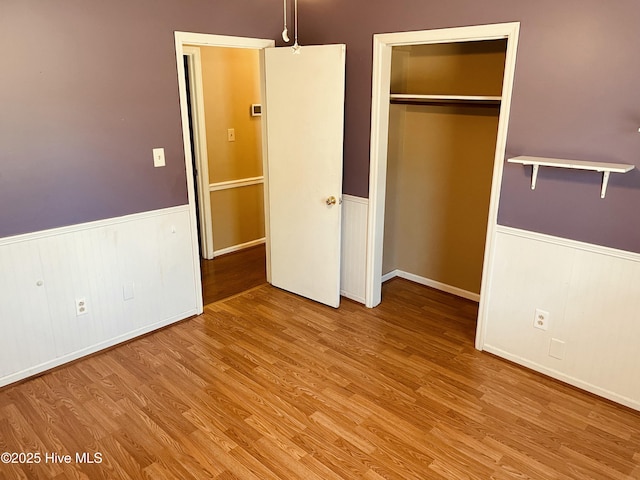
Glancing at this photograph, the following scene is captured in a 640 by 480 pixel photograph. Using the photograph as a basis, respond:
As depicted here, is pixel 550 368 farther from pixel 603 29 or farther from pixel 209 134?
pixel 209 134

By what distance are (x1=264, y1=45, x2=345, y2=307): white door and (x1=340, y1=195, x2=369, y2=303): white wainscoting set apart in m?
0.20

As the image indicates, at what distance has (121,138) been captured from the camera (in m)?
3.02

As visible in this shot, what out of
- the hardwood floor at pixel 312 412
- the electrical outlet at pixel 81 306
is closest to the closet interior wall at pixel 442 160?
the hardwood floor at pixel 312 412

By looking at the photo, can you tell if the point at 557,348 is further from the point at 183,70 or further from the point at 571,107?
the point at 183,70

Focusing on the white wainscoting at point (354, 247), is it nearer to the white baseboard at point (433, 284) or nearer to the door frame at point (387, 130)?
the door frame at point (387, 130)

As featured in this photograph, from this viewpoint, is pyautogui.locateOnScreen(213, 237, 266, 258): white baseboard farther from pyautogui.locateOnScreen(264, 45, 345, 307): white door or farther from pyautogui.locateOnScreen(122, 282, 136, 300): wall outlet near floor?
pyautogui.locateOnScreen(122, 282, 136, 300): wall outlet near floor

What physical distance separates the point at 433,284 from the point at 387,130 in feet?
4.93

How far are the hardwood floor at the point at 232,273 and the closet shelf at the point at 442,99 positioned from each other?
78.3 inches

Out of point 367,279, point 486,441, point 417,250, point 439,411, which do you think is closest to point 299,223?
point 367,279

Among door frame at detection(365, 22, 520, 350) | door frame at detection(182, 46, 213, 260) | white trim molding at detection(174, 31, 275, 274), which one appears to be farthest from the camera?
door frame at detection(182, 46, 213, 260)

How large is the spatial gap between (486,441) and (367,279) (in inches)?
64.0

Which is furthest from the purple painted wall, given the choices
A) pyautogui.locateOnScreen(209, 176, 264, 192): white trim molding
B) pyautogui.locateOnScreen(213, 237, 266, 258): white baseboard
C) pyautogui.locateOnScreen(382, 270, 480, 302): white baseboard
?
pyautogui.locateOnScreen(213, 237, 266, 258): white baseboard

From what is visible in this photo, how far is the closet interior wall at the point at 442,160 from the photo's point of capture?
358cm

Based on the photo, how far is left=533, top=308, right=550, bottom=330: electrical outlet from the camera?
2.89m
